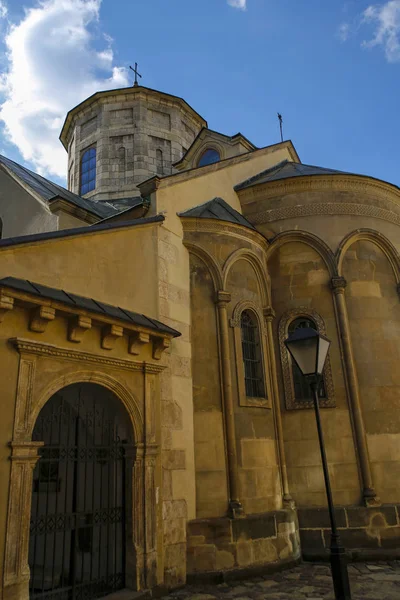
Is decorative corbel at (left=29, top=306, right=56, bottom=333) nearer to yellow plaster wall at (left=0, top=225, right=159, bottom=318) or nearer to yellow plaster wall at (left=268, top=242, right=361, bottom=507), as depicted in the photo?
yellow plaster wall at (left=0, top=225, right=159, bottom=318)

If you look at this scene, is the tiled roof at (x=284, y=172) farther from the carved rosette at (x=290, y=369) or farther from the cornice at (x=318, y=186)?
the carved rosette at (x=290, y=369)

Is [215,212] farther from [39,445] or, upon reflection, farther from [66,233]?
[39,445]

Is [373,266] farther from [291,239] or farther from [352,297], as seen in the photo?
[291,239]

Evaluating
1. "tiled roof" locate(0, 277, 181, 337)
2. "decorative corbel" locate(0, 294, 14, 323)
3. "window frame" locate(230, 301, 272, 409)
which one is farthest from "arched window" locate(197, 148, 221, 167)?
"decorative corbel" locate(0, 294, 14, 323)

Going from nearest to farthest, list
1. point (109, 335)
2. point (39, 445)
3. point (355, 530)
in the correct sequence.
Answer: point (39, 445)
point (109, 335)
point (355, 530)

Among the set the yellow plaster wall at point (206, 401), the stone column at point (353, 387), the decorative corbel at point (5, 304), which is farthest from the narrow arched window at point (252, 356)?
the decorative corbel at point (5, 304)

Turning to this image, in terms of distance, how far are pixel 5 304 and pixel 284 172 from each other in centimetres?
877

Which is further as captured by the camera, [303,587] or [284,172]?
[284,172]

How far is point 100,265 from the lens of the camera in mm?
7523

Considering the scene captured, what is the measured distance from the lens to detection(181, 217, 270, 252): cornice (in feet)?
31.8

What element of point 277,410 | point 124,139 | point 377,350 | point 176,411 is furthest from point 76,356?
point 124,139

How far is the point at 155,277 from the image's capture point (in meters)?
8.57

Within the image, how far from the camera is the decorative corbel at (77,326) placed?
6.51 m

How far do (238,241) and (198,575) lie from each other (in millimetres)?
6232
